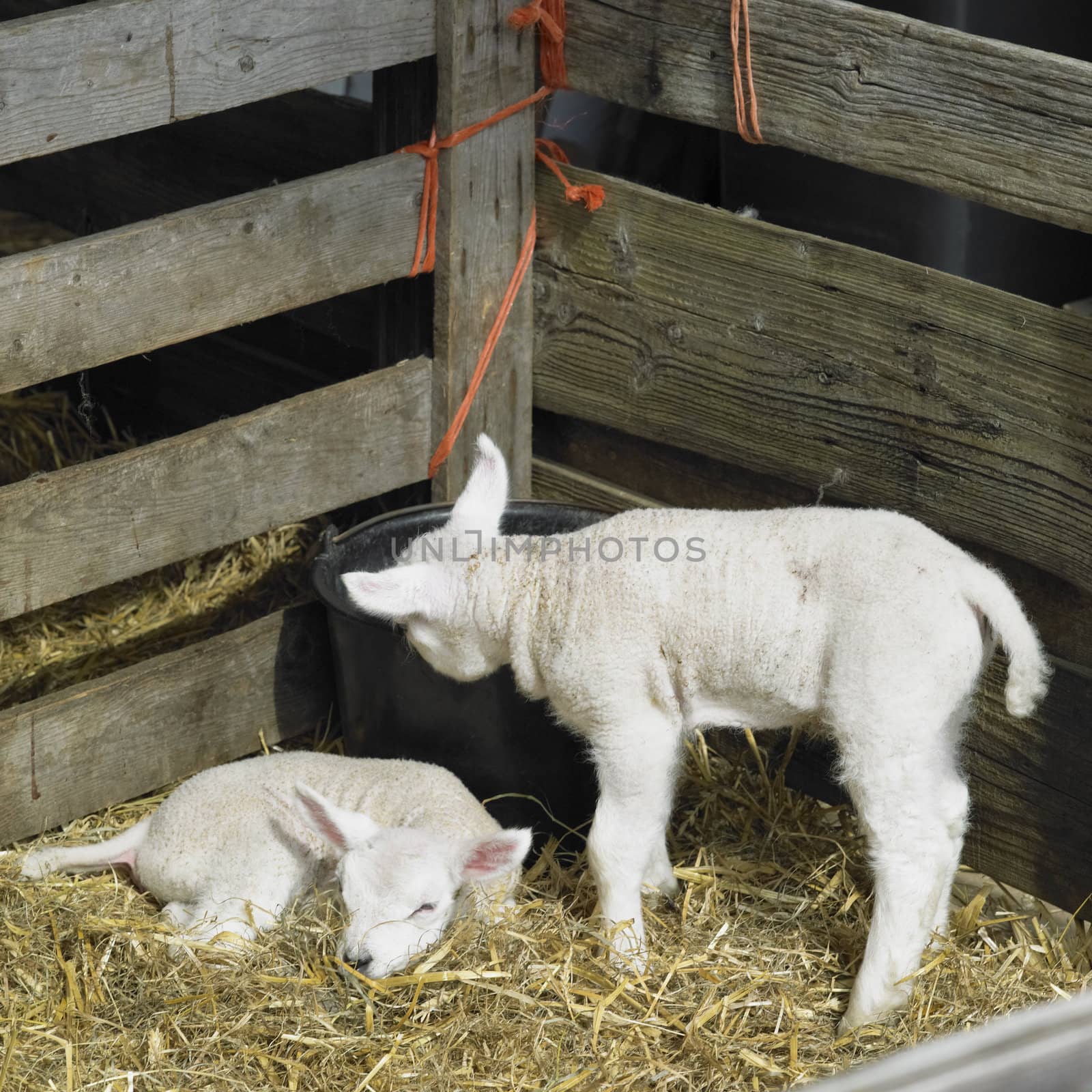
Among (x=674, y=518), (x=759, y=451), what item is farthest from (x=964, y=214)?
(x=674, y=518)

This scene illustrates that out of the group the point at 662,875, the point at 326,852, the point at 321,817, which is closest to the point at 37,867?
the point at 326,852

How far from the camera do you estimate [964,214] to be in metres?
4.21

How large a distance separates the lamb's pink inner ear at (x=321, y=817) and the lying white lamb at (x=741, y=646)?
0.41 metres

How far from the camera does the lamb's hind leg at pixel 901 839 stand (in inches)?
113

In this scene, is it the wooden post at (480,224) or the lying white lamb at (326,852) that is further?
the wooden post at (480,224)

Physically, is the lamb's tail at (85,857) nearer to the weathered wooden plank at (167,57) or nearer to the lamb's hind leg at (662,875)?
the lamb's hind leg at (662,875)

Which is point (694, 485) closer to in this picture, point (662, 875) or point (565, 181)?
point (565, 181)

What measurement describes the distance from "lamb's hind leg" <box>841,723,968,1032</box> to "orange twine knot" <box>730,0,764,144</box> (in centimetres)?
139

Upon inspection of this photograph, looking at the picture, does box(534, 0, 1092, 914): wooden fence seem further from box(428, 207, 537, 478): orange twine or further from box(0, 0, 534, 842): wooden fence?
box(0, 0, 534, 842): wooden fence

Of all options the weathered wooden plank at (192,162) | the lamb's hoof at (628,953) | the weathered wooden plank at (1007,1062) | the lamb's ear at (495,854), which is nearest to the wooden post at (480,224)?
the weathered wooden plank at (192,162)

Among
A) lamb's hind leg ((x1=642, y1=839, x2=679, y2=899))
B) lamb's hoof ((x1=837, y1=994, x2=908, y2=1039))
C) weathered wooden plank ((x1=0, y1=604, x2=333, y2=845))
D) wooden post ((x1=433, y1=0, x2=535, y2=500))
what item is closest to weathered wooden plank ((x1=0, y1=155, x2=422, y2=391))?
wooden post ((x1=433, y1=0, x2=535, y2=500))

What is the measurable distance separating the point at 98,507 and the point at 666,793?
4.77 ft

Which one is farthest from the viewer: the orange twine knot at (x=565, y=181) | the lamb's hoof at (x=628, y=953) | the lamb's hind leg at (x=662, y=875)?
the orange twine knot at (x=565, y=181)

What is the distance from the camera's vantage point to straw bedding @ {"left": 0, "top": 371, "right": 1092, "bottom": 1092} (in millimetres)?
2949
